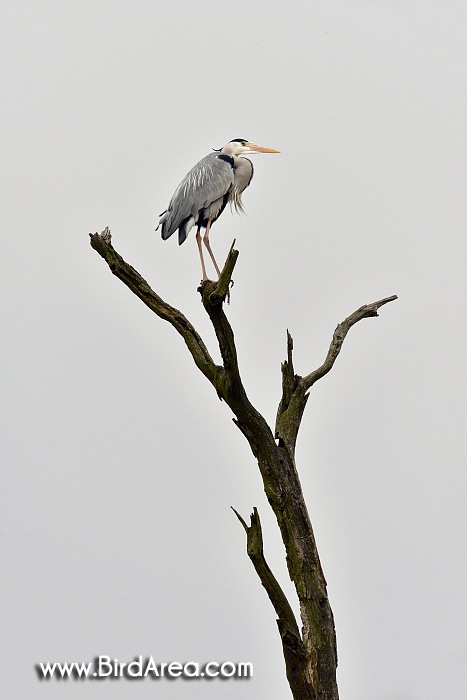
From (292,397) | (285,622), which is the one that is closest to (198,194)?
(292,397)

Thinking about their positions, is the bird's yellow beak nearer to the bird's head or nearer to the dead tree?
the bird's head

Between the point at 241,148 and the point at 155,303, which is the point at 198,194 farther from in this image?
the point at 155,303

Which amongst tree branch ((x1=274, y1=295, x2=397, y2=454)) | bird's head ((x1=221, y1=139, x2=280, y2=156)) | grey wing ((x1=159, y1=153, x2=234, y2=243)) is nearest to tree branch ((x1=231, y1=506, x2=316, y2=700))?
tree branch ((x1=274, y1=295, x2=397, y2=454))

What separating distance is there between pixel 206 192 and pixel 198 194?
0.07 m

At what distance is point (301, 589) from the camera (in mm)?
6527

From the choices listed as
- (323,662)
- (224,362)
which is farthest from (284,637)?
(224,362)

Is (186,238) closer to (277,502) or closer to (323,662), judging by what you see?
(277,502)

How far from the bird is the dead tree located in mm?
1293

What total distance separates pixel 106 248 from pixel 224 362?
109 centimetres

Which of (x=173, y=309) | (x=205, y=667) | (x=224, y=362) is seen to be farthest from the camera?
(x=205, y=667)

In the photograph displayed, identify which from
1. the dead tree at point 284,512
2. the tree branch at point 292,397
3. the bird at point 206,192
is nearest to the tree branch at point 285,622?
the dead tree at point 284,512

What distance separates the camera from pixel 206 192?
7.77 meters

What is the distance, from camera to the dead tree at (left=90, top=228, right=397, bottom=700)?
6254 mm

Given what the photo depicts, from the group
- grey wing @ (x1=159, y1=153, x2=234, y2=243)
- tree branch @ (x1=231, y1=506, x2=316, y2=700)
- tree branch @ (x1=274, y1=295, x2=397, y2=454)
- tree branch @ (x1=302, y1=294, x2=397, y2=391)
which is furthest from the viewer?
grey wing @ (x1=159, y1=153, x2=234, y2=243)
